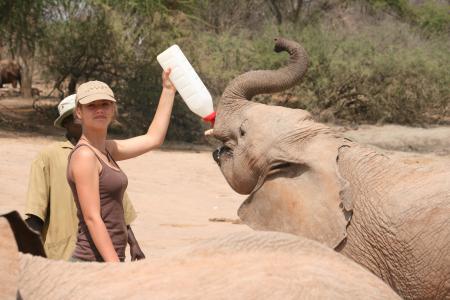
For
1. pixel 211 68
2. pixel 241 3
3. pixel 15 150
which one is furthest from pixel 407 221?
pixel 241 3

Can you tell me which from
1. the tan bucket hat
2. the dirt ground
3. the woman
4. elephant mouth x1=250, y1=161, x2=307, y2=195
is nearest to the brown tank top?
the woman

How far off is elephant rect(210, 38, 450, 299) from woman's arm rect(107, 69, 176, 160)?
67cm

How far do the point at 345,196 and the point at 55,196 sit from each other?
132 centimetres

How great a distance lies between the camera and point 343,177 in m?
4.48

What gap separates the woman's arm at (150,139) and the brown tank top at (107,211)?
0.29 metres

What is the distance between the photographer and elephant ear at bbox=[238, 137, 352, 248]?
4402mm

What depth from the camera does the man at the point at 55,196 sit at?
4066 millimetres

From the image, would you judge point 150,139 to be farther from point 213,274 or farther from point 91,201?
point 213,274

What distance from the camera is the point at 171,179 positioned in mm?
13625

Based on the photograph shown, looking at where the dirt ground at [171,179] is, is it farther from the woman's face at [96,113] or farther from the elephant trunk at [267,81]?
the woman's face at [96,113]

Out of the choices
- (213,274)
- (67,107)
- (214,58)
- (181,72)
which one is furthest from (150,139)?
(214,58)

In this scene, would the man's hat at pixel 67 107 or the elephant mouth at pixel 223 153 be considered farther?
the elephant mouth at pixel 223 153

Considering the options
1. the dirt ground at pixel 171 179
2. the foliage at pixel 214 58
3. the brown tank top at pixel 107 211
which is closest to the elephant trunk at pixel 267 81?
the dirt ground at pixel 171 179

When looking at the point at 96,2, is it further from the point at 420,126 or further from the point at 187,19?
the point at 420,126
